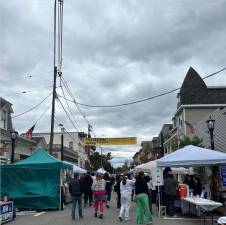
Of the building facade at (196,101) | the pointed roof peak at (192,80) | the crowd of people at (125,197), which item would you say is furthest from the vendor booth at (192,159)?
the pointed roof peak at (192,80)

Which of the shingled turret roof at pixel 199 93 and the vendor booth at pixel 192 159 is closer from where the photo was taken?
the vendor booth at pixel 192 159

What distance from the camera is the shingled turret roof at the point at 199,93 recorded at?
48.5m

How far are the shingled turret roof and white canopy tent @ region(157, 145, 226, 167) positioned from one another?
31.5m

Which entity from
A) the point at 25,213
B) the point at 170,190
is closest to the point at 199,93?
the point at 25,213

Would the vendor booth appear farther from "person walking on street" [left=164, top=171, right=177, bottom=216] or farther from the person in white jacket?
the person in white jacket

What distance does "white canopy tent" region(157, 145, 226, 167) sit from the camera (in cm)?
1662

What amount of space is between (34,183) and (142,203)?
8.19 meters

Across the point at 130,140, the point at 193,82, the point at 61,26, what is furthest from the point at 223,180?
the point at 130,140

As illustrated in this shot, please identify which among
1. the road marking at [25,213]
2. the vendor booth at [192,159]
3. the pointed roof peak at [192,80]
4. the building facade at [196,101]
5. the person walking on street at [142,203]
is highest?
the pointed roof peak at [192,80]

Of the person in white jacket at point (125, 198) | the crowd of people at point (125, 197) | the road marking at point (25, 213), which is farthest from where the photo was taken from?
the road marking at point (25, 213)

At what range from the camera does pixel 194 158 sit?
16.9 meters

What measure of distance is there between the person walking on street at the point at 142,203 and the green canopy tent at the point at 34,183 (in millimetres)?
6999

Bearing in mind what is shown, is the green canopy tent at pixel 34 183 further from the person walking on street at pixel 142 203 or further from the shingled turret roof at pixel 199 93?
the shingled turret roof at pixel 199 93

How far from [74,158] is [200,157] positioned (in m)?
64.9
